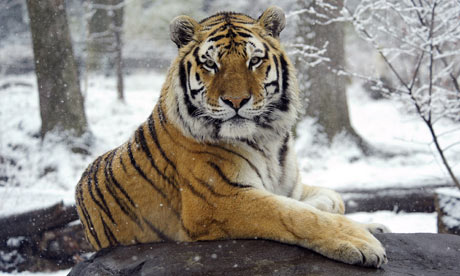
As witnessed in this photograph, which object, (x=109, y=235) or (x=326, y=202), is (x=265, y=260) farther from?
(x=109, y=235)

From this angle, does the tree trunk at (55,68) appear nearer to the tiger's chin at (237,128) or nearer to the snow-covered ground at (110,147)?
the snow-covered ground at (110,147)

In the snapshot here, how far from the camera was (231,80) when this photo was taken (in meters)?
2.28

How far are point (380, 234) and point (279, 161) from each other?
2.20 ft

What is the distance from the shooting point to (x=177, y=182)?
8.39ft

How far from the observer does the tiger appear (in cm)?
222

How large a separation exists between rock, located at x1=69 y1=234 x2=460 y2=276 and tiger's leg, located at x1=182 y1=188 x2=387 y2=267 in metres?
0.04

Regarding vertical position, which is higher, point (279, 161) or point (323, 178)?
point (279, 161)

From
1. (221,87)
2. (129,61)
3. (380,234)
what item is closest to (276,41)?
(221,87)

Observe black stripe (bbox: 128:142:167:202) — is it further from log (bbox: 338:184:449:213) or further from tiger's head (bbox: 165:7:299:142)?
log (bbox: 338:184:449:213)

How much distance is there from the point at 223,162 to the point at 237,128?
199 mm

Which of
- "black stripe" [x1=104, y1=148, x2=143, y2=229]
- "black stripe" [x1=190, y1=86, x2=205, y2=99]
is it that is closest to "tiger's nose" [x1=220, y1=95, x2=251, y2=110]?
"black stripe" [x1=190, y1=86, x2=205, y2=99]

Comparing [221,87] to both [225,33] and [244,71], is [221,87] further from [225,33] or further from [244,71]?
[225,33]

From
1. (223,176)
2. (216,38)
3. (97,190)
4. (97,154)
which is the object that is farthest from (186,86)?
(97,154)

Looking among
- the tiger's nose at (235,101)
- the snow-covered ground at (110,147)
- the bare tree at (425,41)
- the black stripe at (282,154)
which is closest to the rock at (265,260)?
the black stripe at (282,154)
